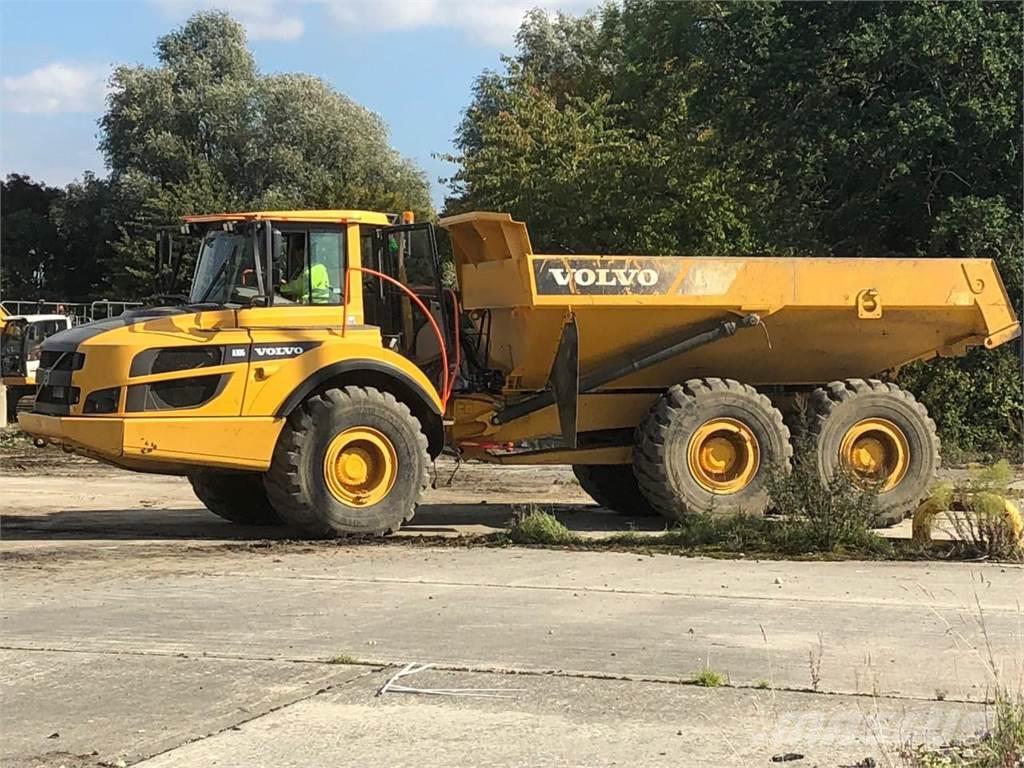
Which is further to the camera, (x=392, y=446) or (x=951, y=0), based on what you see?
(x=951, y=0)

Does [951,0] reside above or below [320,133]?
below

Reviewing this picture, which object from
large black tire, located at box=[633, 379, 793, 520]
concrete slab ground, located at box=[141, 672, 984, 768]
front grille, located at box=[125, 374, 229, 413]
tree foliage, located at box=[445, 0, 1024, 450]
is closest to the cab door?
front grille, located at box=[125, 374, 229, 413]

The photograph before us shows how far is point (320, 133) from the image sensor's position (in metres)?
53.0

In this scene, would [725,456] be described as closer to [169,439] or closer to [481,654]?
[169,439]

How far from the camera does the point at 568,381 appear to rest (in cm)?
1216

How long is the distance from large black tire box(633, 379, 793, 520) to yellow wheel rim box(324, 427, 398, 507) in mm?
2342

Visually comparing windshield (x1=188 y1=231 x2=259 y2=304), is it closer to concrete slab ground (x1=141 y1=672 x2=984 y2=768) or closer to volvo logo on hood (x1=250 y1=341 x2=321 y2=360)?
volvo logo on hood (x1=250 y1=341 x2=321 y2=360)

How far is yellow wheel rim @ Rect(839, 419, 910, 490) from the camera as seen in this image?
1278 cm

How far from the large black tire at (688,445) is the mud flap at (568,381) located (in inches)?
25.6

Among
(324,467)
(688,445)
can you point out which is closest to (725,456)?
(688,445)

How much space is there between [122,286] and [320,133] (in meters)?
10.5

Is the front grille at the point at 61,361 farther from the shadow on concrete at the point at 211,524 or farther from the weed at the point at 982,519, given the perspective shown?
the weed at the point at 982,519

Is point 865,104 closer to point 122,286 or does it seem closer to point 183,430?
point 183,430

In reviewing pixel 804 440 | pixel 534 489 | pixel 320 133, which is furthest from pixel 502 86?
pixel 804 440
